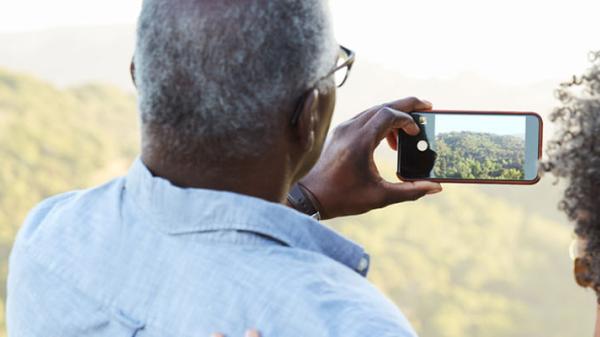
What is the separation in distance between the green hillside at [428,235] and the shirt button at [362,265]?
4.06 metres

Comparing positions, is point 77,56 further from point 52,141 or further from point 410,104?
point 410,104

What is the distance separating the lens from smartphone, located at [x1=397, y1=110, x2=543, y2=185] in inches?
65.7

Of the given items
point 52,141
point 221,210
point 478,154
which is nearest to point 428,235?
point 52,141

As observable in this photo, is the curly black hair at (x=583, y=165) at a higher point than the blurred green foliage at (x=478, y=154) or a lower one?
higher

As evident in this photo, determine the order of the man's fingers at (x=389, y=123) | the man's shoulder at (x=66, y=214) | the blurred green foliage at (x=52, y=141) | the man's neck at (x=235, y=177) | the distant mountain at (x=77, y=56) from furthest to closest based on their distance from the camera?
the distant mountain at (x=77, y=56)
the blurred green foliage at (x=52, y=141)
the man's fingers at (x=389, y=123)
the man's shoulder at (x=66, y=214)
the man's neck at (x=235, y=177)

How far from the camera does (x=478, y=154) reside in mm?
1709

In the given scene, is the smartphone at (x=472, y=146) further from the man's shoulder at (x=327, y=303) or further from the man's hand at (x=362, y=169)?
the man's shoulder at (x=327, y=303)

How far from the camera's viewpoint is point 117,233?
1.18 m

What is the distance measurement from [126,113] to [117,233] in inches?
180

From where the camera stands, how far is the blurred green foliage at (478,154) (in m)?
1.67

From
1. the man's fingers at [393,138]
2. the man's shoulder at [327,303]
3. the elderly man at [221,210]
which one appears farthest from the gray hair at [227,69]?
the man's fingers at [393,138]

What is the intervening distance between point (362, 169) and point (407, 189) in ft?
0.28

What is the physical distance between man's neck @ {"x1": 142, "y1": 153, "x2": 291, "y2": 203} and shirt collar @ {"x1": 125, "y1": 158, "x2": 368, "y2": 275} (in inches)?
0.6

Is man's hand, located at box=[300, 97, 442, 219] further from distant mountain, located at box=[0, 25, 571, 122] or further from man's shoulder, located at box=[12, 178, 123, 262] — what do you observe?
distant mountain, located at box=[0, 25, 571, 122]
